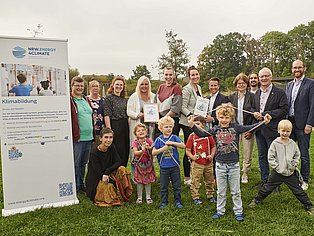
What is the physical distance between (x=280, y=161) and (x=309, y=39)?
5353 centimetres

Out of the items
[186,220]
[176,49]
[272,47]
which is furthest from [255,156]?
[272,47]

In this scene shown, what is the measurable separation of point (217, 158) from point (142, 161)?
3.97 feet

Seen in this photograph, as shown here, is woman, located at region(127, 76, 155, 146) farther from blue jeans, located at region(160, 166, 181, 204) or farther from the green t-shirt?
blue jeans, located at region(160, 166, 181, 204)

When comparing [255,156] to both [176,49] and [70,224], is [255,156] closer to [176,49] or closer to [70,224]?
A: [70,224]

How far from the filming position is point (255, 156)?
8.08m

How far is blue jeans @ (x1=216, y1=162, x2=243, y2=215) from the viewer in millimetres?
3896

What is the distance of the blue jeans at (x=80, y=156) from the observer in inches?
196

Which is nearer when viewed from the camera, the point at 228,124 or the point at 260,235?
the point at 260,235

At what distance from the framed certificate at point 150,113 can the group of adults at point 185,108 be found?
0.34 ft

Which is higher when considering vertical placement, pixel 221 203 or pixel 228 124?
pixel 228 124

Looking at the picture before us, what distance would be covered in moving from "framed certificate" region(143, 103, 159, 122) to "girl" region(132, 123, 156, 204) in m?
0.34

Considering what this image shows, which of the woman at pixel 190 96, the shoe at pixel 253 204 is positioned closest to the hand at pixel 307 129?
the shoe at pixel 253 204

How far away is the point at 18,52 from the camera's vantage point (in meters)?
4.20

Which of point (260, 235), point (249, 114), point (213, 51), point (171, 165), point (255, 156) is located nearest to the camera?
point (260, 235)
